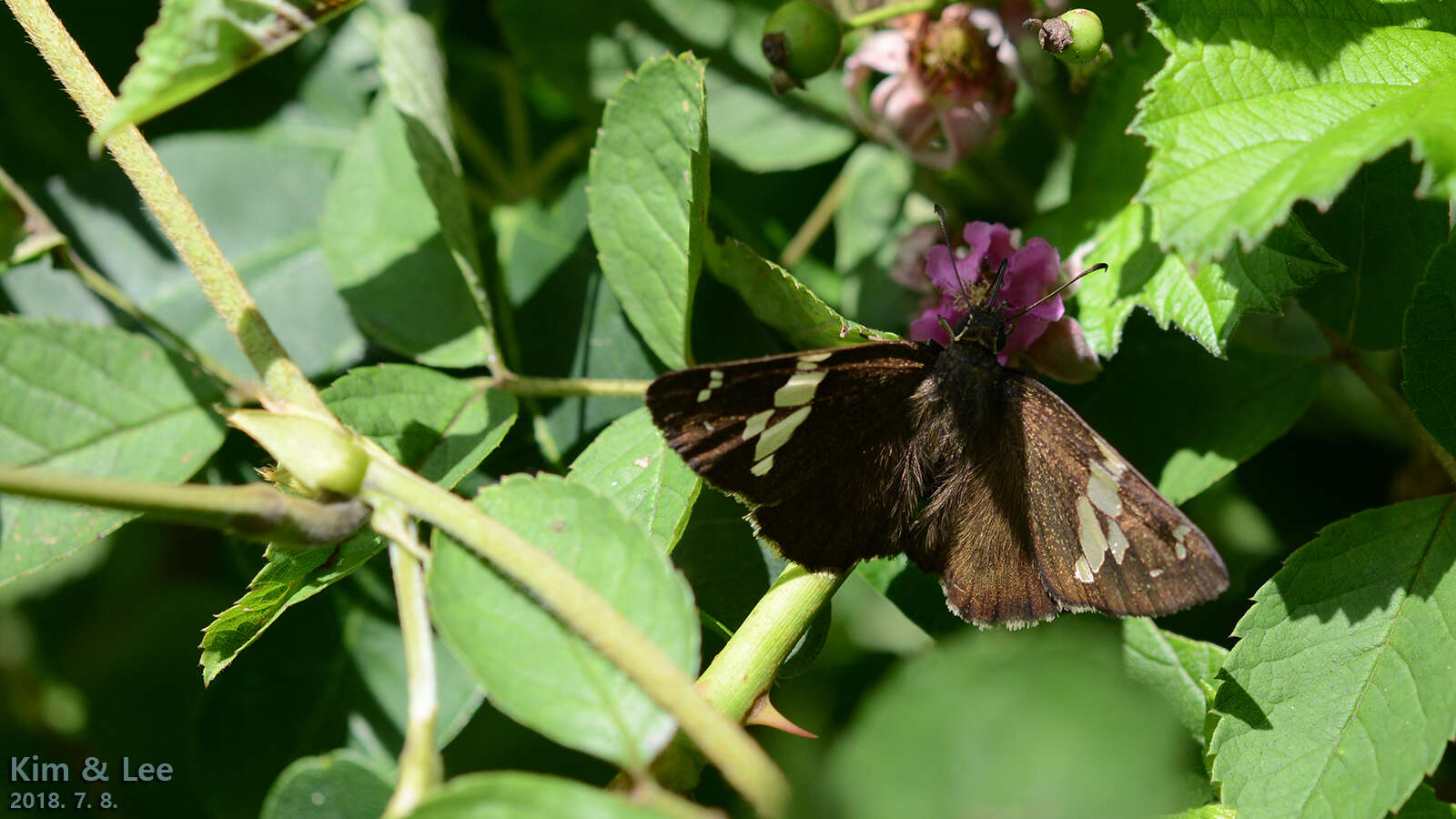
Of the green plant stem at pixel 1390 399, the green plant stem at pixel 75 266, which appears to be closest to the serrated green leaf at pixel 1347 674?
the green plant stem at pixel 1390 399

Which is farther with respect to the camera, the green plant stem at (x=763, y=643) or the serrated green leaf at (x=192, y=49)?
the green plant stem at (x=763, y=643)

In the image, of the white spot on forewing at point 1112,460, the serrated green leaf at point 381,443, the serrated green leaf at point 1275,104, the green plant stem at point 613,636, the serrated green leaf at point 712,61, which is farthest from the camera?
the serrated green leaf at point 712,61

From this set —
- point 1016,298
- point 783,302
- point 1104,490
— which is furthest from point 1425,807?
point 783,302

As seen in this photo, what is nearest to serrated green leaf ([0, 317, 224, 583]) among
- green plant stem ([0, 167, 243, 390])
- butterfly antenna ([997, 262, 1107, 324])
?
green plant stem ([0, 167, 243, 390])

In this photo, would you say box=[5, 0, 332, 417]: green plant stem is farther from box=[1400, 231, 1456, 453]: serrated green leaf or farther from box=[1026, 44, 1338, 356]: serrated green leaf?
box=[1400, 231, 1456, 453]: serrated green leaf

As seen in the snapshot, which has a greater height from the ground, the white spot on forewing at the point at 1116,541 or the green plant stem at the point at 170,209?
the green plant stem at the point at 170,209

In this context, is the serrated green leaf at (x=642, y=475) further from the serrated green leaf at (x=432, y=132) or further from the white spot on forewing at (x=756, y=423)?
the serrated green leaf at (x=432, y=132)
